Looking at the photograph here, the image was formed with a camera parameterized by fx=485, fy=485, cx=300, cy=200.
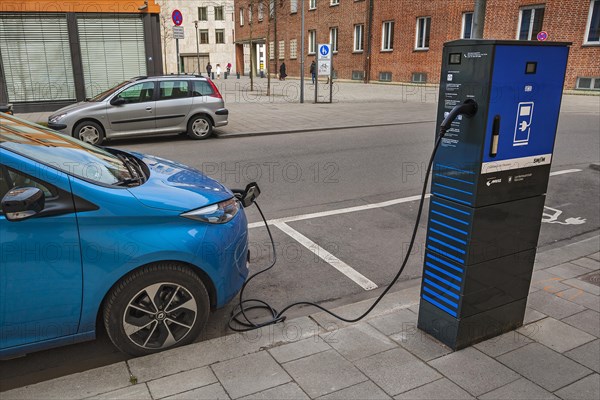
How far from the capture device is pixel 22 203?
8.57 ft

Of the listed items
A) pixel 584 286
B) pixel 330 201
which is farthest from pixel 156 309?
pixel 330 201

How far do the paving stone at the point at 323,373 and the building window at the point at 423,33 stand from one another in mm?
31041

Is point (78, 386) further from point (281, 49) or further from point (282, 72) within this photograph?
point (281, 49)

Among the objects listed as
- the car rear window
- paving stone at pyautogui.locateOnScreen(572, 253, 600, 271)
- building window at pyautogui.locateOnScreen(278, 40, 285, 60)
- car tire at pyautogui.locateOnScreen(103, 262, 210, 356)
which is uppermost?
building window at pyautogui.locateOnScreen(278, 40, 285, 60)

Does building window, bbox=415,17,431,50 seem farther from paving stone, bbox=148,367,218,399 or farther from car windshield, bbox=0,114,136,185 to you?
paving stone, bbox=148,367,218,399

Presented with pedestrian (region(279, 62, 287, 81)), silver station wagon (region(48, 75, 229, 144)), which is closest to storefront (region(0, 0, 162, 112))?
silver station wagon (region(48, 75, 229, 144))

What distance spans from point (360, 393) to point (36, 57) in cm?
1699

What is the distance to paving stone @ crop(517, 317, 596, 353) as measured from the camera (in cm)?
336

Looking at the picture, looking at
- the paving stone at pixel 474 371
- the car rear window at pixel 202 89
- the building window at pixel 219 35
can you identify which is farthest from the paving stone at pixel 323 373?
the building window at pixel 219 35

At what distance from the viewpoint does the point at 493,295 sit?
10.8ft

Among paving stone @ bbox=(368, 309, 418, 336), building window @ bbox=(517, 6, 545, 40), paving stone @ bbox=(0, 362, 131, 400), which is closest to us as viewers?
paving stone @ bbox=(0, 362, 131, 400)

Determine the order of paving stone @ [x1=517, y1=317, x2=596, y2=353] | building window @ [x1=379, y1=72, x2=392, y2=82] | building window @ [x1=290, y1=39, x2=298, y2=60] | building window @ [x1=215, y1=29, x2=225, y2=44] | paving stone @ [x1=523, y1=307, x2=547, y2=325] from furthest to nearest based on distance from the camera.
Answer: building window @ [x1=215, y1=29, x2=225, y2=44], building window @ [x1=290, y1=39, x2=298, y2=60], building window @ [x1=379, y1=72, x2=392, y2=82], paving stone @ [x1=523, y1=307, x2=547, y2=325], paving stone @ [x1=517, y1=317, x2=596, y2=353]

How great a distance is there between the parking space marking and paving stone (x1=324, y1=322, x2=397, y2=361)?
0.97 metres

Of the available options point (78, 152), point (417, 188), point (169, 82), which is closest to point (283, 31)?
point (169, 82)
